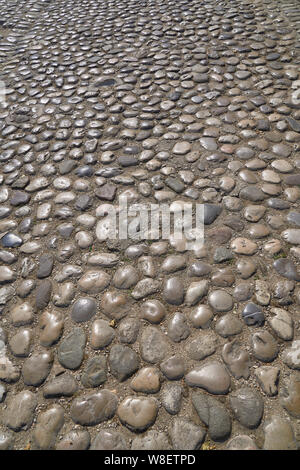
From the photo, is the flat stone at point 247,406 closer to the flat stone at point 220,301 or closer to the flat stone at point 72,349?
the flat stone at point 220,301

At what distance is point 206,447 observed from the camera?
1.27 m

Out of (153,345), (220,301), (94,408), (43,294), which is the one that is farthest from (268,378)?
(43,294)

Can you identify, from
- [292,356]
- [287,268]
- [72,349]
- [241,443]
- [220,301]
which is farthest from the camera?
[287,268]

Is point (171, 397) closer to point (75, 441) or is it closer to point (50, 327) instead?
point (75, 441)

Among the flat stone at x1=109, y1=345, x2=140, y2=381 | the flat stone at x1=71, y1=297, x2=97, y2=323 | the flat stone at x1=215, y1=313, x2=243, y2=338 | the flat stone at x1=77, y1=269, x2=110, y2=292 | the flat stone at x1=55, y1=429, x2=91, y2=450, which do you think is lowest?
the flat stone at x1=55, y1=429, x2=91, y2=450

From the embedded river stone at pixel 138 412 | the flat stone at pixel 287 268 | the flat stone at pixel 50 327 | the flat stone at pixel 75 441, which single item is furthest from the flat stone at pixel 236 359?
the flat stone at pixel 50 327

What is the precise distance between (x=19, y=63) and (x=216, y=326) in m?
3.99

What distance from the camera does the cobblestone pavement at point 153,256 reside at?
4.48 ft

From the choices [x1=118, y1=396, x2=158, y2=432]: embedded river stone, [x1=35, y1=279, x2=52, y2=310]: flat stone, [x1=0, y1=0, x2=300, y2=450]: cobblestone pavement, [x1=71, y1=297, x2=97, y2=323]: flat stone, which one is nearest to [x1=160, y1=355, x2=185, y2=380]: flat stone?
[x1=0, y1=0, x2=300, y2=450]: cobblestone pavement

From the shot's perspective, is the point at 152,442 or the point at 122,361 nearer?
the point at 152,442

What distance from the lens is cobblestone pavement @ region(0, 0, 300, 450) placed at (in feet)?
4.48

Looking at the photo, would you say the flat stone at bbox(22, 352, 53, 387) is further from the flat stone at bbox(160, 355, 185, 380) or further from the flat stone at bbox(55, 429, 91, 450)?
the flat stone at bbox(160, 355, 185, 380)

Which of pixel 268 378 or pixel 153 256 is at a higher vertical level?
pixel 153 256

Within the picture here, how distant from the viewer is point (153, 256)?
1.91 m
